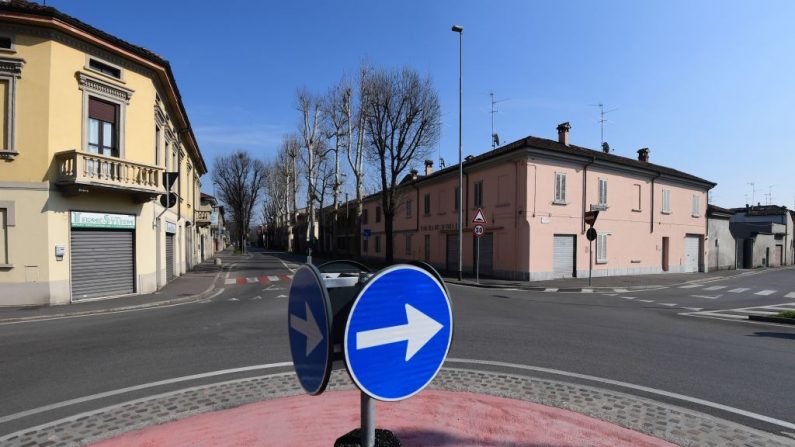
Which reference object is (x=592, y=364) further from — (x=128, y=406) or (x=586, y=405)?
(x=128, y=406)

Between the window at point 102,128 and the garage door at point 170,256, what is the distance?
21.4 ft

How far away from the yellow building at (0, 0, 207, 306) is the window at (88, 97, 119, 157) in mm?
33

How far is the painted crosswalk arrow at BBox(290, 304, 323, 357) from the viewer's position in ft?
5.18

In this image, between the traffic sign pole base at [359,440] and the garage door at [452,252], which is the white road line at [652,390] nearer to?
the traffic sign pole base at [359,440]

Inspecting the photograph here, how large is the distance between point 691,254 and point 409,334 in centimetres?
3441

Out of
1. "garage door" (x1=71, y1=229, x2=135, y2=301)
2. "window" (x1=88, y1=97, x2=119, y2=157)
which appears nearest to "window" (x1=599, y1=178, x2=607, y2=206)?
"garage door" (x1=71, y1=229, x2=135, y2=301)

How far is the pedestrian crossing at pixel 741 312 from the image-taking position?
11.1 m

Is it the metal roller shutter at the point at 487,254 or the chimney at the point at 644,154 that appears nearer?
the metal roller shutter at the point at 487,254

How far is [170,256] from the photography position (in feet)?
66.6

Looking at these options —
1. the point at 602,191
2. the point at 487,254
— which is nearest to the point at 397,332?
the point at 487,254

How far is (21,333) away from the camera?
8.29m

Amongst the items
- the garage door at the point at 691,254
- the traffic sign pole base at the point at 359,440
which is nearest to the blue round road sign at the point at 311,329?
the traffic sign pole base at the point at 359,440

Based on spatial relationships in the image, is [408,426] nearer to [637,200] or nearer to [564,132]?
[564,132]

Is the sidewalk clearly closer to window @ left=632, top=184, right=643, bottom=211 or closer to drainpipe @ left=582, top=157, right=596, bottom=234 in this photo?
drainpipe @ left=582, top=157, right=596, bottom=234
